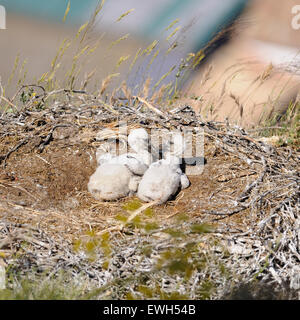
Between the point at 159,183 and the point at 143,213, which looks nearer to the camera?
the point at 143,213

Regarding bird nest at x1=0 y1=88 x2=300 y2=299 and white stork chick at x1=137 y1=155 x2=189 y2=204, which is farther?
white stork chick at x1=137 y1=155 x2=189 y2=204

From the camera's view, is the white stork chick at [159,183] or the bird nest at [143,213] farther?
the white stork chick at [159,183]

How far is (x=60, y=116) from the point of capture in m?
3.57

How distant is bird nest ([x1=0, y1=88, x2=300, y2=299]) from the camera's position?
2.02 m

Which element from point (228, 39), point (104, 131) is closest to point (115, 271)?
point (104, 131)

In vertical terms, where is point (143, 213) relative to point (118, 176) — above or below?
below

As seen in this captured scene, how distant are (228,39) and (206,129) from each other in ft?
5.13

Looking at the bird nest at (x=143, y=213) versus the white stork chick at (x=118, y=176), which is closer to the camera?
the bird nest at (x=143, y=213)

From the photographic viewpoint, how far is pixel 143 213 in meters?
2.61

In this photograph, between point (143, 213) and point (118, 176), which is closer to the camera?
point (143, 213)

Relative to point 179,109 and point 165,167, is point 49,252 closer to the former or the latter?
point 165,167

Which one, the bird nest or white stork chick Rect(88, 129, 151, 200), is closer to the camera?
the bird nest

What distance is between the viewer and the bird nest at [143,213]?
2.02 meters
